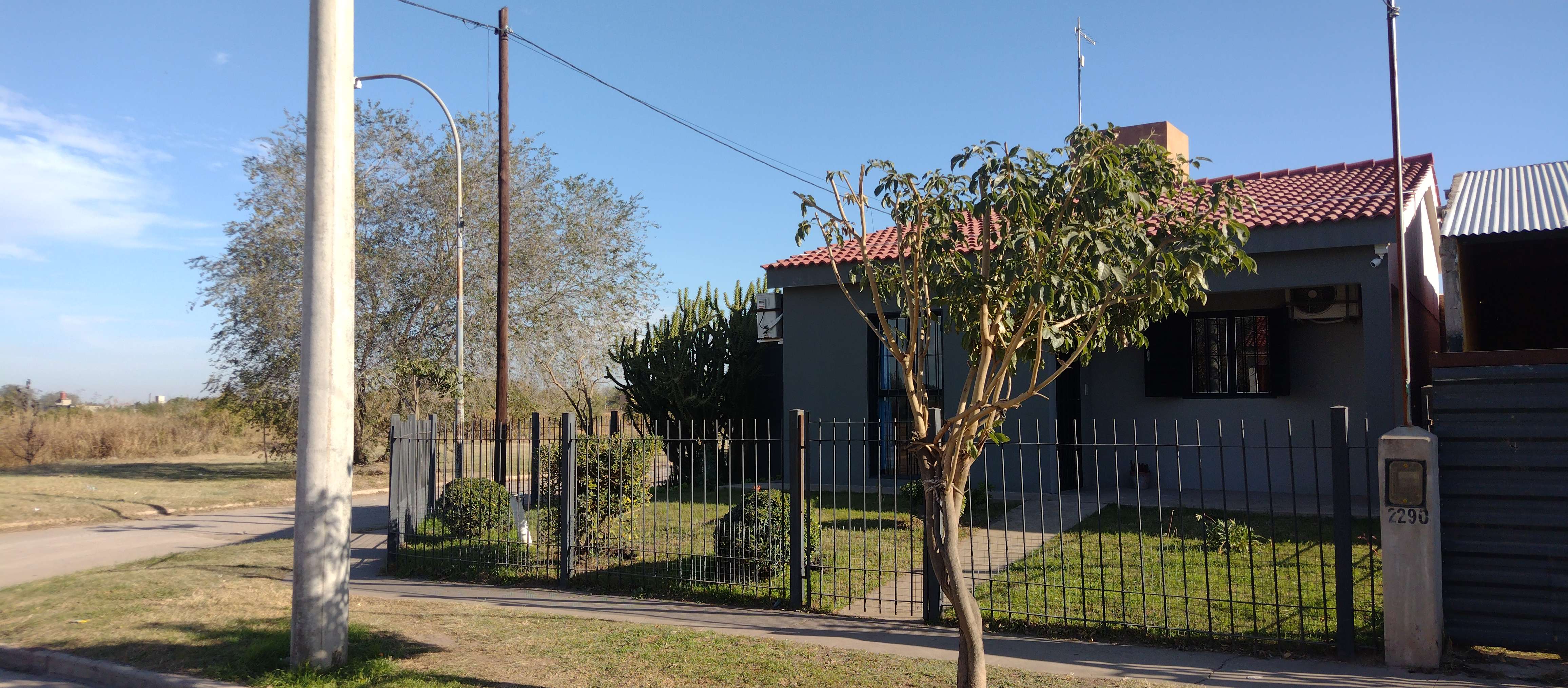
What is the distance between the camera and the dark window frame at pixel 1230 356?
14.5 meters

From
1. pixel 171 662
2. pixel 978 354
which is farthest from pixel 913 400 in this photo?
pixel 171 662

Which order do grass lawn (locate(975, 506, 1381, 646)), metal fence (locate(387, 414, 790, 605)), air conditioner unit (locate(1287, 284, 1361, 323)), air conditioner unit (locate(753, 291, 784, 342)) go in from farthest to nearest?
air conditioner unit (locate(753, 291, 784, 342))
air conditioner unit (locate(1287, 284, 1361, 323))
metal fence (locate(387, 414, 790, 605))
grass lawn (locate(975, 506, 1381, 646))

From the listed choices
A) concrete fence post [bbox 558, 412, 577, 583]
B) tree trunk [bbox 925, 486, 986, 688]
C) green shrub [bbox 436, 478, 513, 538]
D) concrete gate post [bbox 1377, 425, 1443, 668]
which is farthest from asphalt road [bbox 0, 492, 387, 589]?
concrete gate post [bbox 1377, 425, 1443, 668]

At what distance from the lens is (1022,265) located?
15.0 ft

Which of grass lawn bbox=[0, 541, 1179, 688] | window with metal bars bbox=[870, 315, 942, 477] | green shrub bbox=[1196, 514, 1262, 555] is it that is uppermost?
window with metal bars bbox=[870, 315, 942, 477]

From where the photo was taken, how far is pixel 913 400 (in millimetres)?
4887

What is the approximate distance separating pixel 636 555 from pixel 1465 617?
736 cm

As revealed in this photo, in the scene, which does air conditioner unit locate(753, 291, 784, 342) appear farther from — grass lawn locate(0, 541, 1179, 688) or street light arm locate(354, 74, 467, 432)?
grass lawn locate(0, 541, 1179, 688)

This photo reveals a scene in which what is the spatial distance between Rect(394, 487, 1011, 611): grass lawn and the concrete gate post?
321cm

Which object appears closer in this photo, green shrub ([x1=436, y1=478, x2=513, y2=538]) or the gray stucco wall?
green shrub ([x1=436, y1=478, x2=513, y2=538])

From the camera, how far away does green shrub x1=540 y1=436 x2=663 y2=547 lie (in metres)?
9.77

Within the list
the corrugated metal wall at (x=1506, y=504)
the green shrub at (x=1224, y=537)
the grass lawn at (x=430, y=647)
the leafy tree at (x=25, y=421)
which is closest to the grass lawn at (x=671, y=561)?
the grass lawn at (x=430, y=647)

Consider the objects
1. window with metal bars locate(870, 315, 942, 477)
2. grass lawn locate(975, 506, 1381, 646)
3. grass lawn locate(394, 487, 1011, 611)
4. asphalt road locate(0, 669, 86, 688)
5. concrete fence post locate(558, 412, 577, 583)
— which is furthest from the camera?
window with metal bars locate(870, 315, 942, 477)

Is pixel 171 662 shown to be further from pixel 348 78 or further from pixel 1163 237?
pixel 1163 237
